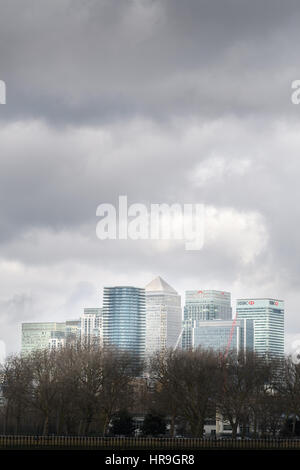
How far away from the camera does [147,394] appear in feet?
520

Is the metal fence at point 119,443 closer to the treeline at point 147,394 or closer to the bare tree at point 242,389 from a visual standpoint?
the treeline at point 147,394

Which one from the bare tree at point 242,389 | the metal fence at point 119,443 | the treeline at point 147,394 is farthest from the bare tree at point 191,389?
the metal fence at point 119,443

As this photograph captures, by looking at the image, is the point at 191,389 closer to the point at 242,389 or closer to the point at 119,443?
the point at 242,389

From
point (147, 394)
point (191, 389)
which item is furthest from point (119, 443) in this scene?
point (147, 394)

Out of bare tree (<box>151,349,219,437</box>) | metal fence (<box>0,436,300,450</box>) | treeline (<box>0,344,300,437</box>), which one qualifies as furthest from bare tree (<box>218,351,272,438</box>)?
metal fence (<box>0,436,300,450</box>)

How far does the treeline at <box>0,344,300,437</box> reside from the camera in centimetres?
13588

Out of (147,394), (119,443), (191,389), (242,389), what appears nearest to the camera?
(119,443)

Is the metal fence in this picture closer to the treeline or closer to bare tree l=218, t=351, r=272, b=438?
the treeline

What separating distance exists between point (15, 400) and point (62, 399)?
16194 millimetres

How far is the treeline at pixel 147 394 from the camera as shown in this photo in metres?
136

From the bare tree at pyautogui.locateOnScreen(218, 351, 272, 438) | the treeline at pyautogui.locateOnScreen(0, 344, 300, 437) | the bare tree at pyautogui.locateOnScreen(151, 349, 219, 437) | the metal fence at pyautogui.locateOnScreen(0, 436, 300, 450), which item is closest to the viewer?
the metal fence at pyautogui.locateOnScreen(0, 436, 300, 450)
